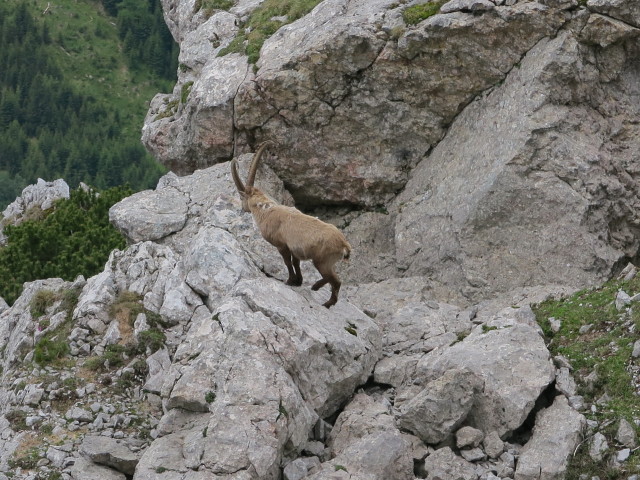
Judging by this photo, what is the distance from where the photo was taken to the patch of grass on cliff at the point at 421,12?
21.6 m

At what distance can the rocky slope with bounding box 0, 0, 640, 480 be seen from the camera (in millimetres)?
14141

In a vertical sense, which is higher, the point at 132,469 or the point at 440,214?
the point at 132,469

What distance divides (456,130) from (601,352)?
7971 millimetres

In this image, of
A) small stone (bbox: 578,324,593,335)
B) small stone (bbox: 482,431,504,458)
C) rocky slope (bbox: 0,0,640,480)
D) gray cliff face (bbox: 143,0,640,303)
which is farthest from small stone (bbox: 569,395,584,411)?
gray cliff face (bbox: 143,0,640,303)

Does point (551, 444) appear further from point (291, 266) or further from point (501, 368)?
point (291, 266)

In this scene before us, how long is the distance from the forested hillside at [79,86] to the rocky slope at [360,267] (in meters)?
103

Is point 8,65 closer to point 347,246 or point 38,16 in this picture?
point 38,16

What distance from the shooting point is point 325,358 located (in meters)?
15.4

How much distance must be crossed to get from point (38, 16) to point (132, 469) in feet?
518

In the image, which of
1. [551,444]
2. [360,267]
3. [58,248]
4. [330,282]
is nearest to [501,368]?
[551,444]

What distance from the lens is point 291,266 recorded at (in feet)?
56.7

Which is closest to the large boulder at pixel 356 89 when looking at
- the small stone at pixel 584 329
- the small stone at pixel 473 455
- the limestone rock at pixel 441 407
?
the small stone at pixel 584 329

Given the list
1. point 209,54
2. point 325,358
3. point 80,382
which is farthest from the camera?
point 209,54

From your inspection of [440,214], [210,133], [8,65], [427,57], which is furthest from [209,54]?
[8,65]
